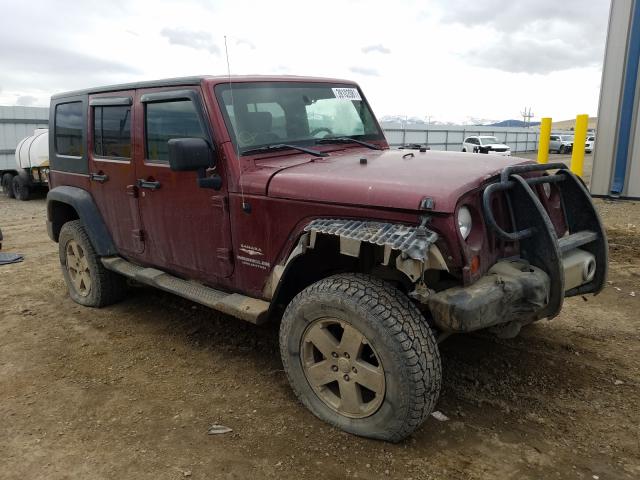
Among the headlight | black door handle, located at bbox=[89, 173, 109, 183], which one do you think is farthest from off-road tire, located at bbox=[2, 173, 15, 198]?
the headlight

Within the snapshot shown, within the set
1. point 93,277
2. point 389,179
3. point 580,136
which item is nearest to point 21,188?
point 93,277

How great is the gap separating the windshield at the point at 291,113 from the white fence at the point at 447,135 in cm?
1930

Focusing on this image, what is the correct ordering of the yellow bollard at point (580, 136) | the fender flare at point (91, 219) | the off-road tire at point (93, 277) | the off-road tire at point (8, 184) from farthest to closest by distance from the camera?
the off-road tire at point (8, 184)
the yellow bollard at point (580, 136)
the off-road tire at point (93, 277)
the fender flare at point (91, 219)

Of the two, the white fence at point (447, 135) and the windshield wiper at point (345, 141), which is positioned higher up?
the windshield wiper at point (345, 141)

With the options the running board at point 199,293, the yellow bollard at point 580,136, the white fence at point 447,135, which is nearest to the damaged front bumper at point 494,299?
the running board at point 199,293

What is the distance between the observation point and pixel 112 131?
4.43 metres

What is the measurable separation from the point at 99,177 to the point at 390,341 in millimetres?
3203

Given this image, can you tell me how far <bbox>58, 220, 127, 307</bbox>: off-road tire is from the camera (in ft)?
16.0

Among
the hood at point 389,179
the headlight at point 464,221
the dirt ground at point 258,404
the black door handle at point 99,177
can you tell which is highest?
the hood at point 389,179

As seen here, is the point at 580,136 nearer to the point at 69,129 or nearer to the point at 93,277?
the point at 69,129

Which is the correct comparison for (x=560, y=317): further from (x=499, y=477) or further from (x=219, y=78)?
(x=219, y=78)

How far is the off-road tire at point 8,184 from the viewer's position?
614 inches

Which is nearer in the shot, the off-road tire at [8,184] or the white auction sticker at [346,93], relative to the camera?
the white auction sticker at [346,93]

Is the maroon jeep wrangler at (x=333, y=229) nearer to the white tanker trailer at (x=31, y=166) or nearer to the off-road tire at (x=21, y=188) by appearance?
the white tanker trailer at (x=31, y=166)
